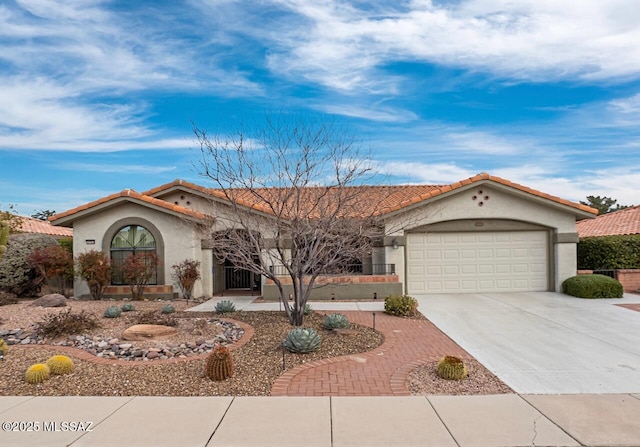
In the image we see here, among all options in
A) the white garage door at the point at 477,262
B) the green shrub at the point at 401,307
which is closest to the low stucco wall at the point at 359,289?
the white garage door at the point at 477,262

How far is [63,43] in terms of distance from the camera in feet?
41.8

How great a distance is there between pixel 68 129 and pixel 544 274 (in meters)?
18.2

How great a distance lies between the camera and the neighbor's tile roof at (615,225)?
20797mm

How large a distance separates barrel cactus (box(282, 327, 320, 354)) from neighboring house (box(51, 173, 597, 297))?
24.6ft

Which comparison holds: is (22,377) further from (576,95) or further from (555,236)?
(576,95)

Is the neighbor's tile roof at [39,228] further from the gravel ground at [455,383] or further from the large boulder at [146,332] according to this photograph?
A: the gravel ground at [455,383]

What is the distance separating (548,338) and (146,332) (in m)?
8.45

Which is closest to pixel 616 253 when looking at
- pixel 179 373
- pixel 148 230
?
pixel 179 373

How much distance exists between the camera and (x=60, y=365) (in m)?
7.02

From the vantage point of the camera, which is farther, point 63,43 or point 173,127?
point 173,127

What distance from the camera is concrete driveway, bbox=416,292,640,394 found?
689 cm

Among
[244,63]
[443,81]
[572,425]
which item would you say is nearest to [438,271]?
[443,81]

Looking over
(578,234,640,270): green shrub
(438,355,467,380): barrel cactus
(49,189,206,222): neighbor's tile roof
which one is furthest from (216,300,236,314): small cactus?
(578,234,640,270): green shrub

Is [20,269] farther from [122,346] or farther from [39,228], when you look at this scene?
[122,346]
